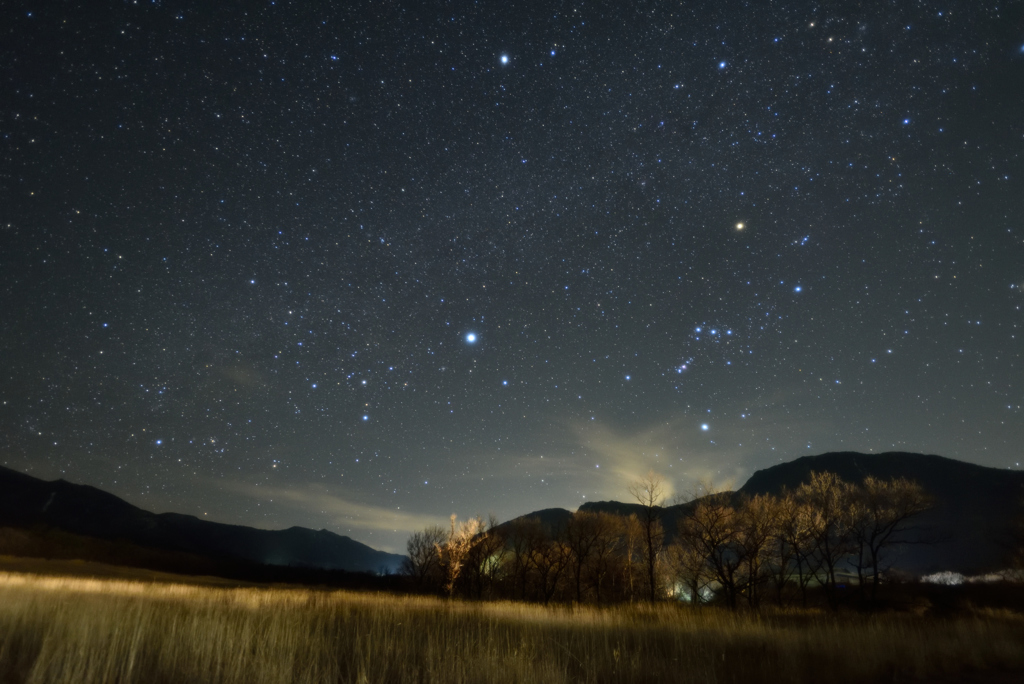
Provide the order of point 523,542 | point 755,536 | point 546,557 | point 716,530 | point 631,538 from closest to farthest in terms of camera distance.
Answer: point 716,530
point 755,536
point 546,557
point 631,538
point 523,542

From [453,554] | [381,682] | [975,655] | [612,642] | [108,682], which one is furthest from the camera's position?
[453,554]

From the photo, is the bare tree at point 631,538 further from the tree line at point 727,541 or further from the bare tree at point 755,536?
the bare tree at point 755,536

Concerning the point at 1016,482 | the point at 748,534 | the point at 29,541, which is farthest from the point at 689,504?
the point at 1016,482

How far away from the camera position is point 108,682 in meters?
5.26

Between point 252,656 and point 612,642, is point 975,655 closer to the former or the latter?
point 612,642

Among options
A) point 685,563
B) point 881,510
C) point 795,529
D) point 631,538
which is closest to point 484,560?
point 631,538

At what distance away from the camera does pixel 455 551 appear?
142 feet

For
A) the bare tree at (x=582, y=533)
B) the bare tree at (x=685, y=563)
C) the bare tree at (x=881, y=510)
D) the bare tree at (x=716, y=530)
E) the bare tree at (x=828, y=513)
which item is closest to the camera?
the bare tree at (x=716, y=530)

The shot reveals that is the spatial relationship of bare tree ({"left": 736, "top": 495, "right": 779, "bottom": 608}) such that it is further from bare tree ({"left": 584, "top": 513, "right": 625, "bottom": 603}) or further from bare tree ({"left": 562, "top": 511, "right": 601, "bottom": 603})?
bare tree ({"left": 562, "top": 511, "right": 601, "bottom": 603})

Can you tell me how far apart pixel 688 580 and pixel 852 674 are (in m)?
51.5

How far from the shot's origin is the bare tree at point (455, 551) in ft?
142

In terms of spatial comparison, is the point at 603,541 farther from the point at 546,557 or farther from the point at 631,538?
the point at 546,557

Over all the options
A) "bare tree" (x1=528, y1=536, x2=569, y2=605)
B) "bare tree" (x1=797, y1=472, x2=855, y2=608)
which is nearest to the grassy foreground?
"bare tree" (x1=797, y1=472, x2=855, y2=608)

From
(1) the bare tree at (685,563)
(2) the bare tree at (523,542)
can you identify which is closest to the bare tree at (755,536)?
(1) the bare tree at (685,563)
